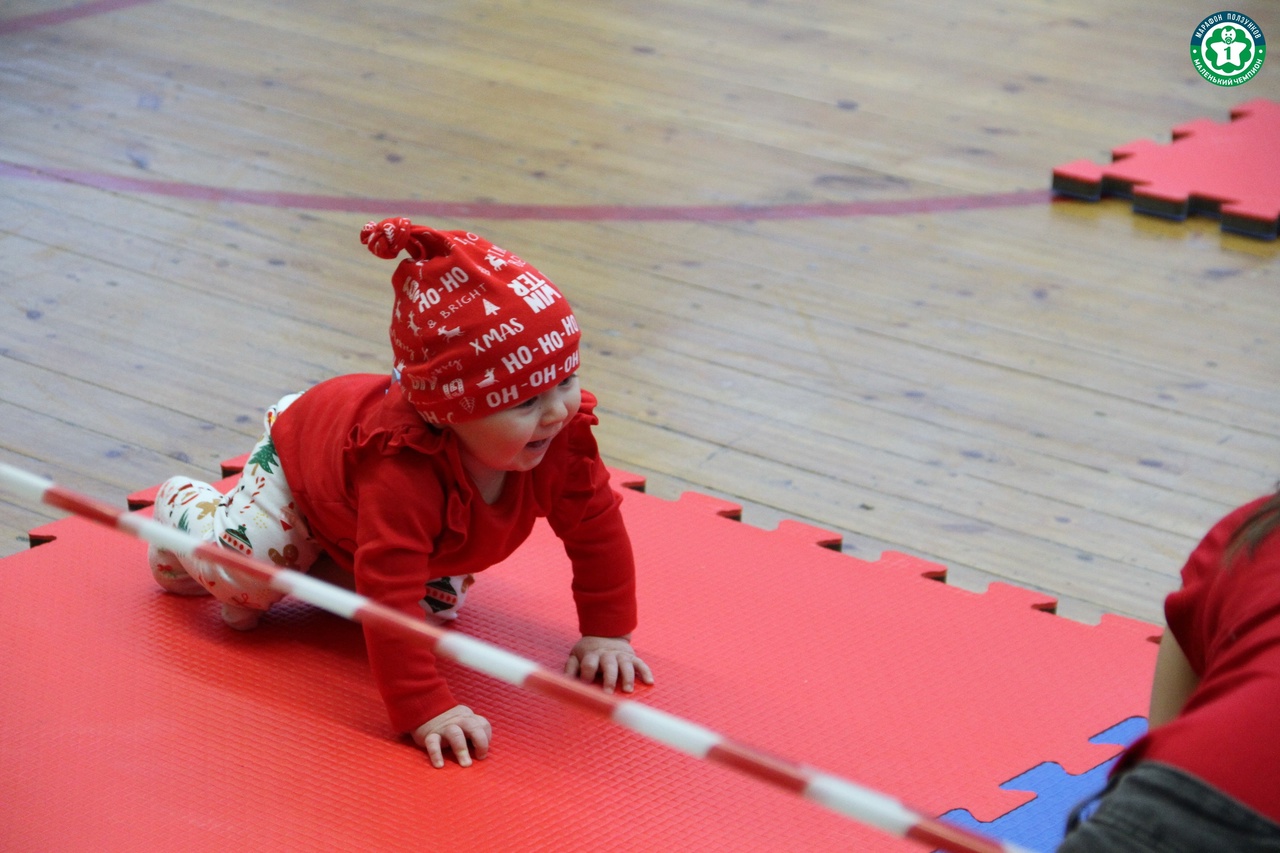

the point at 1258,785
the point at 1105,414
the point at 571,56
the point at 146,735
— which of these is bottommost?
the point at 146,735

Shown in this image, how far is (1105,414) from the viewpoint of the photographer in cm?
266

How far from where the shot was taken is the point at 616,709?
1114mm

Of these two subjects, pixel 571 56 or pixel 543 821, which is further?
pixel 571 56

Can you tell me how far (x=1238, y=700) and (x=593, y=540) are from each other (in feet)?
3.14

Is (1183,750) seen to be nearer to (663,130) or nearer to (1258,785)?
(1258,785)

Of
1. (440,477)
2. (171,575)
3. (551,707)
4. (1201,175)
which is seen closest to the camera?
(440,477)

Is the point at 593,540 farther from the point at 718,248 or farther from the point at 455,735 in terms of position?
the point at 718,248

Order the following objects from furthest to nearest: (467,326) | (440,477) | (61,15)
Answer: (61,15) → (440,477) → (467,326)

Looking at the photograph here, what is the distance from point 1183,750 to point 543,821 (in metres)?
0.82

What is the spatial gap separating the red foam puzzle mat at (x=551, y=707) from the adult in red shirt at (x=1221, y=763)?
665 mm

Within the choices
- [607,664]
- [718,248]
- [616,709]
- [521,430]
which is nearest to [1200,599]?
[616,709]

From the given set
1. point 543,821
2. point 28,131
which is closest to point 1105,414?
point 543,821

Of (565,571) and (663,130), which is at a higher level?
(663,130)

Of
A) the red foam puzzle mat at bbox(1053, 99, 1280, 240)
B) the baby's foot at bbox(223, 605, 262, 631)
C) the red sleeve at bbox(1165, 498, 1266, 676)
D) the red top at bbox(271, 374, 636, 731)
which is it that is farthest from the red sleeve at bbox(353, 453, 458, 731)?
the red foam puzzle mat at bbox(1053, 99, 1280, 240)
